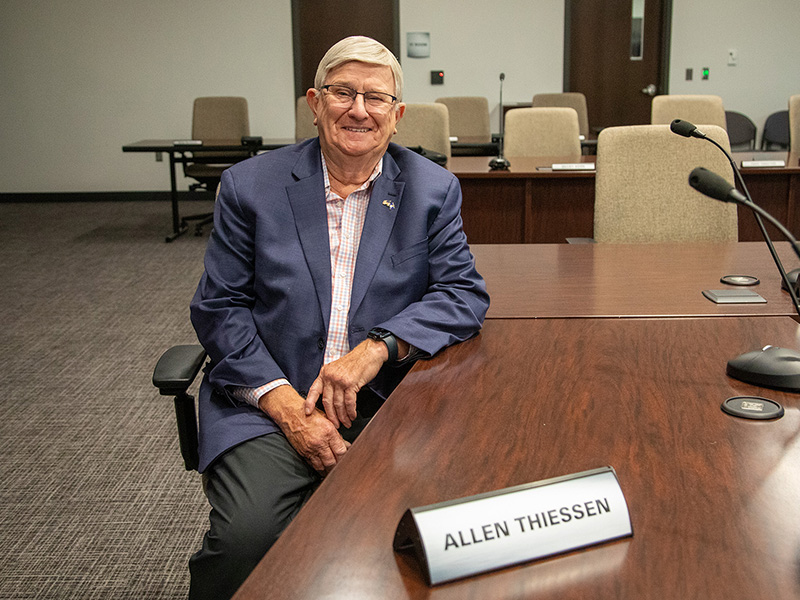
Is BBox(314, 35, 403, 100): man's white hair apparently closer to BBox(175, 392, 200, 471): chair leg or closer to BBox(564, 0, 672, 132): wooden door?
BBox(175, 392, 200, 471): chair leg

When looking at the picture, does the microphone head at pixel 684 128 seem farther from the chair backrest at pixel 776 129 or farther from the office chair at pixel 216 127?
the chair backrest at pixel 776 129

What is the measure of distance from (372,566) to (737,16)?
25.5ft

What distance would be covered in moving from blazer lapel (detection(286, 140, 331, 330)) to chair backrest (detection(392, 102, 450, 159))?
235 cm

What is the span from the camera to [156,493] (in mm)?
2160

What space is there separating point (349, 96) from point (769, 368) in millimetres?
910

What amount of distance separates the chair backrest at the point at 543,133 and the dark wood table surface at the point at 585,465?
120 inches

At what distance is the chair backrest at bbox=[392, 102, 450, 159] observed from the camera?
3799 mm

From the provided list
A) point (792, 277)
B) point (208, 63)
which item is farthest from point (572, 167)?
point (208, 63)

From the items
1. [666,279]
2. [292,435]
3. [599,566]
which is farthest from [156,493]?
[599,566]

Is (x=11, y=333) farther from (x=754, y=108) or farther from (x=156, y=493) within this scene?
(x=754, y=108)

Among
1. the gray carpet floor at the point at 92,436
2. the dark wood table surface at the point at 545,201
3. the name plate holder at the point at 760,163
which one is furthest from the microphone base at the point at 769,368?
the name plate holder at the point at 760,163

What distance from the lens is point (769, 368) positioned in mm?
1133

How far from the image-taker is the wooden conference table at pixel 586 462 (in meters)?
0.71

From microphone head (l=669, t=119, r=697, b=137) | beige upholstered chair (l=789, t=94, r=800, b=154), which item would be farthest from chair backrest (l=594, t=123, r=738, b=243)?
beige upholstered chair (l=789, t=94, r=800, b=154)
